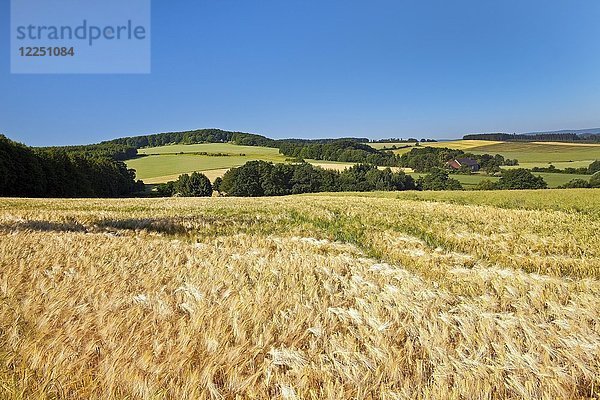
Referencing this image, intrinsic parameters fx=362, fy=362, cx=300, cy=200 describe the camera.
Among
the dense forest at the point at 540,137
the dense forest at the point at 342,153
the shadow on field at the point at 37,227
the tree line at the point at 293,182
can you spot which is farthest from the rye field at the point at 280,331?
the dense forest at the point at 540,137

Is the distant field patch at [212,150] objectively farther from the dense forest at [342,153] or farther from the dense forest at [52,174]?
the dense forest at [52,174]

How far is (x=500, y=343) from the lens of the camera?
97.7 inches

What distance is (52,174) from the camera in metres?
59.4

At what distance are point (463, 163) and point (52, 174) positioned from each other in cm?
10139

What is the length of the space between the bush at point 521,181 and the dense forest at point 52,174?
Answer: 83.9m

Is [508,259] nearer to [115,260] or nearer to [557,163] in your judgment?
[115,260]

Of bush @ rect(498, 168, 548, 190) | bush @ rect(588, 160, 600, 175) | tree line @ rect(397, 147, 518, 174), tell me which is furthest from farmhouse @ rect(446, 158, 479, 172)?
bush @ rect(498, 168, 548, 190)

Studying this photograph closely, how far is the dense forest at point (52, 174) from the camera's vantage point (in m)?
51.1

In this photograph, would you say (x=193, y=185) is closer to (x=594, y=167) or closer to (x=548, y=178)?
(x=548, y=178)

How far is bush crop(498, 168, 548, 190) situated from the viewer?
75250mm

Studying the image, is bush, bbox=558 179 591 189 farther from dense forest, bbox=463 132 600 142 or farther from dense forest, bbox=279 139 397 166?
dense forest, bbox=463 132 600 142

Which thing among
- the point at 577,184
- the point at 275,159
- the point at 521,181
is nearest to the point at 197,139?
the point at 275,159

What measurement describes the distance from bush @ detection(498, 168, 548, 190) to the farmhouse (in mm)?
26671

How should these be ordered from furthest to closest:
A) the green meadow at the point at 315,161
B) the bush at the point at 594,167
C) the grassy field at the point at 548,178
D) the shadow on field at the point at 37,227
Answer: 1. the green meadow at the point at 315,161
2. the bush at the point at 594,167
3. the grassy field at the point at 548,178
4. the shadow on field at the point at 37,227
